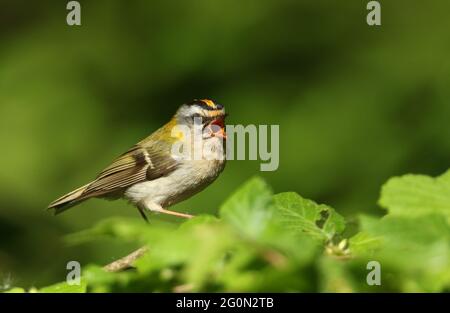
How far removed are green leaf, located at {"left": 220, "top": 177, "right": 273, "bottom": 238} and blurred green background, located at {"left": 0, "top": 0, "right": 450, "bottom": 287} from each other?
390 centimetres

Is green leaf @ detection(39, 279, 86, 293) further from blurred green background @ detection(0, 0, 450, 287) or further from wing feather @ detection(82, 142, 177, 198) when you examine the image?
blurred green background @ detection(0, 0, 450, 287)

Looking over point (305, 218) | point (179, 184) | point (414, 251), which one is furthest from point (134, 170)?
point (414, 251)

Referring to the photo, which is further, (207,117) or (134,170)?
(134,170)

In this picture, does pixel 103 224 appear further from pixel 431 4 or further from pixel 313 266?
pixel 431 4

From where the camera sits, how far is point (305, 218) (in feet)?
4.94

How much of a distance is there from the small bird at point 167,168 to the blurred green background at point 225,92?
2.98 feet

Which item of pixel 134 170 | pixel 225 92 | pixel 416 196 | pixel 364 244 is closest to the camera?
pixel 416 196

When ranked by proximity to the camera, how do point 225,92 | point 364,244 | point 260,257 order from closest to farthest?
point 260,257 → point 364,244 → point 225,92

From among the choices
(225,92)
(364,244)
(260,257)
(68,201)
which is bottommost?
(260,257)

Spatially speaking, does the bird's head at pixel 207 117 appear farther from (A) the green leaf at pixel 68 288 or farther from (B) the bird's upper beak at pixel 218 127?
(A) the green leaf at pixel 68 288

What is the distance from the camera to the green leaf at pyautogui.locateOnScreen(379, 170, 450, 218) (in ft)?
4.00

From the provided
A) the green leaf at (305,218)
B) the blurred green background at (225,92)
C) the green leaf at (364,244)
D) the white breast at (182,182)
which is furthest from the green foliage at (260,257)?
the blurred green background at (225,92)

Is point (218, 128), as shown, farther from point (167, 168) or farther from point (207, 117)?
point (167, 168)

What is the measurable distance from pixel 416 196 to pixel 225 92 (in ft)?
14.7
